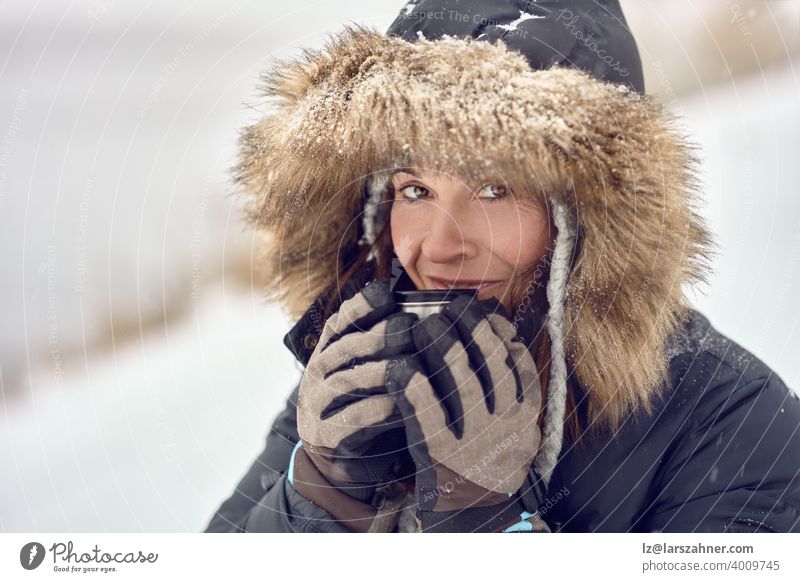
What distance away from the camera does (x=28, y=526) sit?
812mm

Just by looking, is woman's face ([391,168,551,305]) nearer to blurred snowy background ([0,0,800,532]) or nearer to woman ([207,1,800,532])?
woman ([207,1,800,532])

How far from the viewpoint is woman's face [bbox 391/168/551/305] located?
24.6 inches

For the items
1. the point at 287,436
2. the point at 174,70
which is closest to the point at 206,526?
the point at 287,436

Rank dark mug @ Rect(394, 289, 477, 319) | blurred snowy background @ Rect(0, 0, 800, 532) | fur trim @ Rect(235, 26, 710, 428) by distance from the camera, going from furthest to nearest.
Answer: blurred snowy background @ Rect(0, 0, 800, 532) < dark mug @ Rect(394, 289, 477, 319) < fur trim @ Rect(235, 26, 710, 428)

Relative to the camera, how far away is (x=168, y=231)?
905 millimetres

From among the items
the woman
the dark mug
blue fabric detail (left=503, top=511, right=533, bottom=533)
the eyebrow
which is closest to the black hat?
the woman

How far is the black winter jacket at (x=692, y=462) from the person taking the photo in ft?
2.16

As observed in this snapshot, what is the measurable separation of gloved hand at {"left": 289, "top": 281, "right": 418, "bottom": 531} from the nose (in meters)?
0.07

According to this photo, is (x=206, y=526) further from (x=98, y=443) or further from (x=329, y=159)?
(x=329, y=159)

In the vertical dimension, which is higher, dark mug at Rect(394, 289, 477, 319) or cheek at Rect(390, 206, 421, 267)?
cheek at Rect(390, 206, 421, 267)

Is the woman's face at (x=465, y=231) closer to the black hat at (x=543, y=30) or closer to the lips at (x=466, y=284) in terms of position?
the lips at (x=466, y=284)

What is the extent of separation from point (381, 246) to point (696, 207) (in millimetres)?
351

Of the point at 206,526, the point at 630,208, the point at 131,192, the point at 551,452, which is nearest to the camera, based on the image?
the point at 630,208
